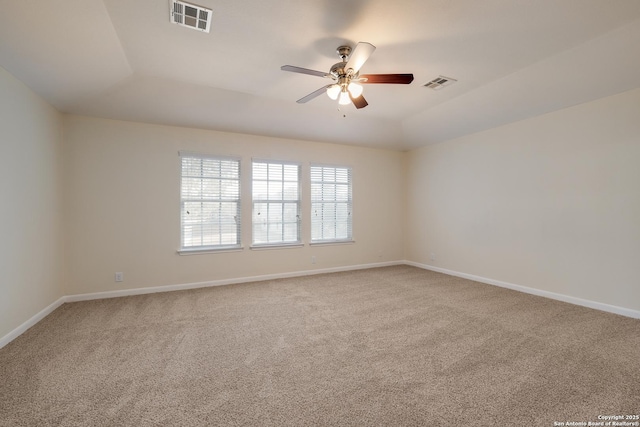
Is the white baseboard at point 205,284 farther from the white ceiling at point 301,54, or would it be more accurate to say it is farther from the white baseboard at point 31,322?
the white ceiling at point 301,54

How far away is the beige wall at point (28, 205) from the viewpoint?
2686mm

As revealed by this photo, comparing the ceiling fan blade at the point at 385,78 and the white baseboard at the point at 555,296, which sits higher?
the ceiling fan blade at the point at 385,78

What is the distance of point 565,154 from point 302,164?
401 centimetres

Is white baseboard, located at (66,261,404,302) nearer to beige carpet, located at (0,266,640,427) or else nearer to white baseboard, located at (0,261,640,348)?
white baseboard, located at (0,261,640,348)

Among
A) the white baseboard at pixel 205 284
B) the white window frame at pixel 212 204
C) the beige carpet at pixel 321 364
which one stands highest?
the white window frame at pixel 212 204

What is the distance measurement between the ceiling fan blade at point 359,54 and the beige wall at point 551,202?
326cm

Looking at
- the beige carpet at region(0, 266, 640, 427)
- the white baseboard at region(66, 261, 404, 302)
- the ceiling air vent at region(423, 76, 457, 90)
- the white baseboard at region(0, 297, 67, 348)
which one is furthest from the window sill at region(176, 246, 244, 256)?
the ceiling air vent at region(423, 76, 457, 90)

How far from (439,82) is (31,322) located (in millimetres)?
5550

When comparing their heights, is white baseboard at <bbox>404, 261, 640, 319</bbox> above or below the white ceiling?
below

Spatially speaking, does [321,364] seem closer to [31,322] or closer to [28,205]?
[31,322]

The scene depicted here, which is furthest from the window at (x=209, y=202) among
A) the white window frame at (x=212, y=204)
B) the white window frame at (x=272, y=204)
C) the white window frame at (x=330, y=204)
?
the white window frame at (x=330, y=204)

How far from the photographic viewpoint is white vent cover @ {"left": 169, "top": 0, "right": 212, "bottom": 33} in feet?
7.24

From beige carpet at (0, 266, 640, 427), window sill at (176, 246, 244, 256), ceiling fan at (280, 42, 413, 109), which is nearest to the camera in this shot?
beige carpet at (0, 266, 640, 427)

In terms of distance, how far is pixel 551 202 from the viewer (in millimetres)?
3930
